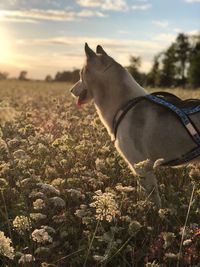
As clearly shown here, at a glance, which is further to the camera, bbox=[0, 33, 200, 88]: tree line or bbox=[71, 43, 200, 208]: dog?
bbox=[0, 33, 200, 88]: tree line

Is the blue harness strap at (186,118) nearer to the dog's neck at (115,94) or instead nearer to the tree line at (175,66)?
the dog's neck at (115,94)

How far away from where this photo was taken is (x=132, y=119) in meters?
5.98

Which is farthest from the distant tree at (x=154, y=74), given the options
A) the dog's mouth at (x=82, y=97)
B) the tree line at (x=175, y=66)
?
the dog's mouth at (x=82, y=97)

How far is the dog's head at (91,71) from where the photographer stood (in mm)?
6594

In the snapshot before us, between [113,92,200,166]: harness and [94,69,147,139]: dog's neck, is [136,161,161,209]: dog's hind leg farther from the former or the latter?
[94,69,147,139]: dog's neck

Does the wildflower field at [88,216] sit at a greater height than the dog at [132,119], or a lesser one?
lesser

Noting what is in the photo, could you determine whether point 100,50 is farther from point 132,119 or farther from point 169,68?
point 169,68

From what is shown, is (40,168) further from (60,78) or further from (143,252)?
(60,78)

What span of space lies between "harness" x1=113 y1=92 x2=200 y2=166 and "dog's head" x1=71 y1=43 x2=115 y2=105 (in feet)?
2.27

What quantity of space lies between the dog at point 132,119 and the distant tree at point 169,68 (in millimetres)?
90819

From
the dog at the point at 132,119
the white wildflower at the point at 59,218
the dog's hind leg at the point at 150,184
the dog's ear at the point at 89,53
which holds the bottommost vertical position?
the white wildflower at the point at 59,218

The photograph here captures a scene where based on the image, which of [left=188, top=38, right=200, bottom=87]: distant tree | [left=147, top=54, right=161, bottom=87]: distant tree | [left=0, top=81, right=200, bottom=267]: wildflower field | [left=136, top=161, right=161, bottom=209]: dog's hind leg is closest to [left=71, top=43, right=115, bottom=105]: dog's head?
[left=0, top=81, right=200, bottom=267]: wildflower field

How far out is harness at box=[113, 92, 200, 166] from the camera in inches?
215

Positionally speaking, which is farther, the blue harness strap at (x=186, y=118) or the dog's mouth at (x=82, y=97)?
the dog's mouth at (x=82, y=97)
